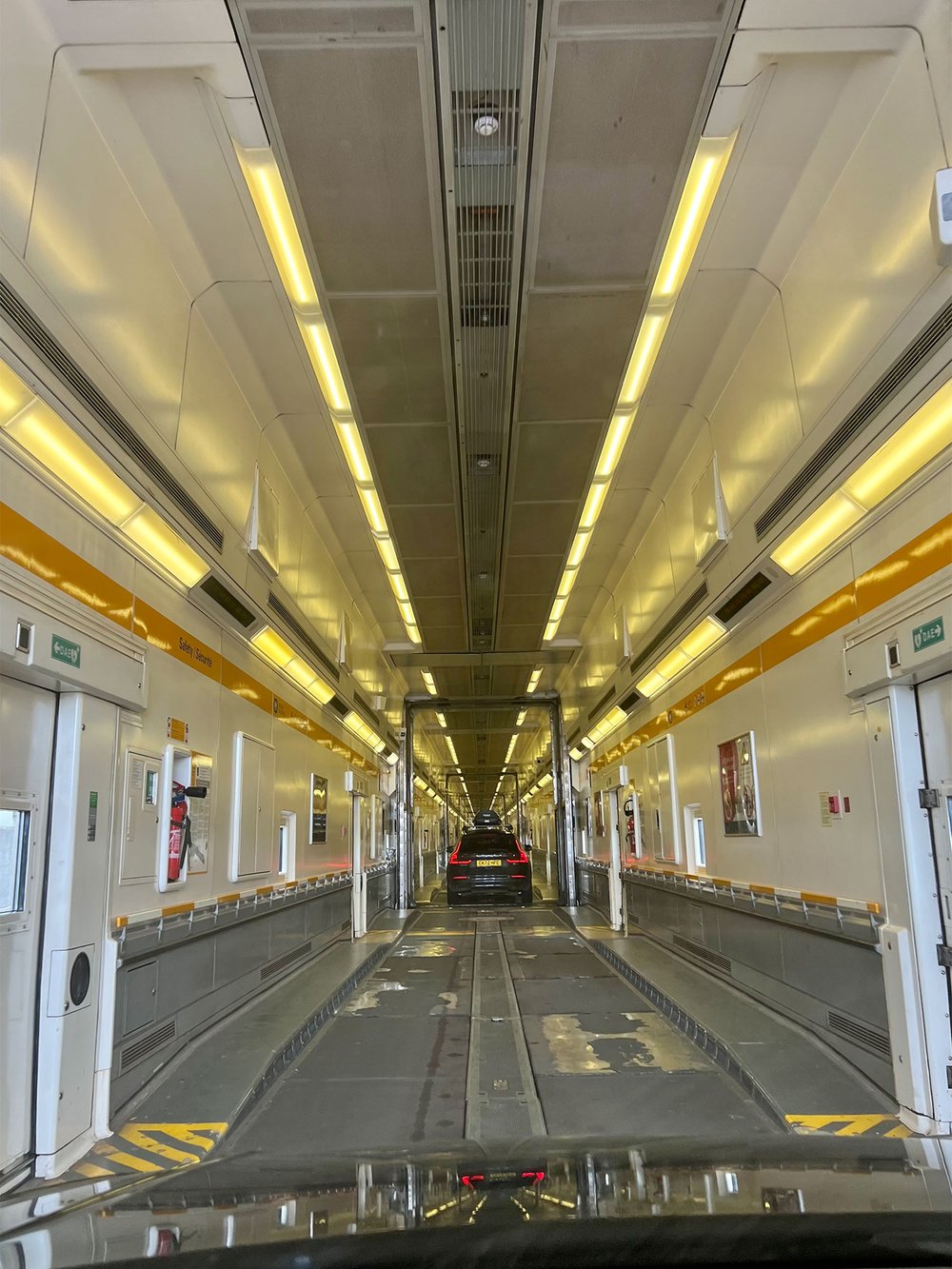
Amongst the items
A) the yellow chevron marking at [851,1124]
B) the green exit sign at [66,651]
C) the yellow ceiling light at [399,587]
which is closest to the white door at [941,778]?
the yellow chevron marking at [851,1124]

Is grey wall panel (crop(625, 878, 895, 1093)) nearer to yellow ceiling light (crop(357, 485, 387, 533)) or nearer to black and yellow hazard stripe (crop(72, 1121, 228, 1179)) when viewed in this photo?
black and yellow hazard stripe (crop(72, 1121, 228, 1179))

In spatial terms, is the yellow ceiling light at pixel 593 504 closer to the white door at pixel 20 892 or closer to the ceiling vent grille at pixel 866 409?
the ceiling vent grille at pixel 866 409

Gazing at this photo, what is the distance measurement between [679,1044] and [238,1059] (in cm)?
281

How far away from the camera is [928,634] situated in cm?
364

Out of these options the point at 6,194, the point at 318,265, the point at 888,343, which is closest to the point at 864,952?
the point at 888,343

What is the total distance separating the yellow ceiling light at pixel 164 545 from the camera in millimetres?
4379

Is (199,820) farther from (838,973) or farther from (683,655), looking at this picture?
(683,655)

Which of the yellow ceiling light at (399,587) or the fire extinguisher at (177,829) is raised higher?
the yellow ceiling light at (399,587)

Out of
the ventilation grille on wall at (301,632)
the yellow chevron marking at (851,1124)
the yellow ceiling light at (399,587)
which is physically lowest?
the yellow chevron marking at (851,1124)

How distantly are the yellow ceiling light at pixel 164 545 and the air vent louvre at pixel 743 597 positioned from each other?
3.60m

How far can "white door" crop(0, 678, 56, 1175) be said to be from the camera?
3.35 meters

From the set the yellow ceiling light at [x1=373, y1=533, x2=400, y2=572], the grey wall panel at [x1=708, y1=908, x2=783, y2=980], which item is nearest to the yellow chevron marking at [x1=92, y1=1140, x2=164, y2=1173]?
the grey wall panel at [x1=708, y1=908, x2=783, y2=980]

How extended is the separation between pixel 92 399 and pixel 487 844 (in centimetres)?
1441

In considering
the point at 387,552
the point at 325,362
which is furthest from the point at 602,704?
the point at 325,362
